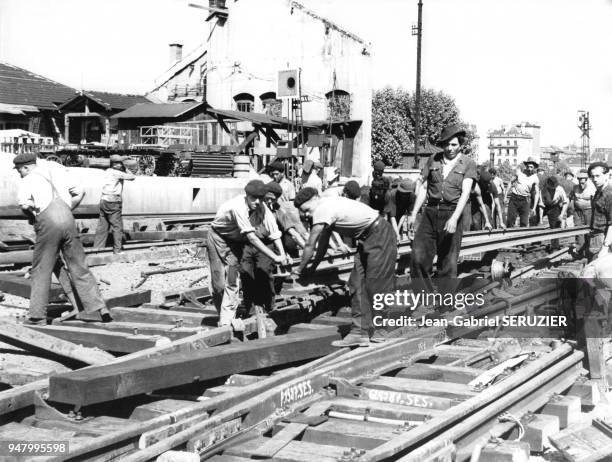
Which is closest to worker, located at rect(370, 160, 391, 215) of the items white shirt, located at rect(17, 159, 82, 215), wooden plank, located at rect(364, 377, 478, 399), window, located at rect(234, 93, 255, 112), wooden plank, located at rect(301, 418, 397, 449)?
white shirt, located at rect(17, 159, 82, 215)

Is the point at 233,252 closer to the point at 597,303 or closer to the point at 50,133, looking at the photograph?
the point at 597,303

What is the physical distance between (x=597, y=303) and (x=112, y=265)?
328 inches

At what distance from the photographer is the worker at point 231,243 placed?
23.8 ft

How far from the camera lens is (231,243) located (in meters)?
7.67

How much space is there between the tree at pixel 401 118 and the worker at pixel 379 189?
39706mm

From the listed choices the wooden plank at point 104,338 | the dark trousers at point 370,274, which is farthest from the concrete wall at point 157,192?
the dark trousers at point 370,274

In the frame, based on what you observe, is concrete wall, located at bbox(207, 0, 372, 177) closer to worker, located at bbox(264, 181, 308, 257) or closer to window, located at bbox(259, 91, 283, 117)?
window, located at bbox(259, 91, 283, 117)

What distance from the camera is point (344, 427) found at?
4.82 meters

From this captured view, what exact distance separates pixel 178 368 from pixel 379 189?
7.32 m

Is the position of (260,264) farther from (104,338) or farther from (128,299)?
(128,299)

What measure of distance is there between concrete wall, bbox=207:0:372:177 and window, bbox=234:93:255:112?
0.32 m

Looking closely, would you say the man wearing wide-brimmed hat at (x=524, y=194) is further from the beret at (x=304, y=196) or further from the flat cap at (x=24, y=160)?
the flat cap at (x=24, y=160)

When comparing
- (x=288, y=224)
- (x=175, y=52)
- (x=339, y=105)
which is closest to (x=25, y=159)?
(x=288, y=224)

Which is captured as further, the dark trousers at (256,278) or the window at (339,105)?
the window at (339,105)
